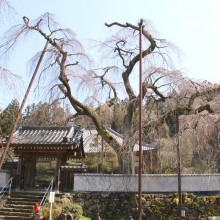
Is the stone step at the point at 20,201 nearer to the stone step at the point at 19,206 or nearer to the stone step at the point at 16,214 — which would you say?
the stone step at the point at 19,206

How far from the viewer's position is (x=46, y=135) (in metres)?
18.3

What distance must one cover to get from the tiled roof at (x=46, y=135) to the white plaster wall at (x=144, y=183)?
6.53ft

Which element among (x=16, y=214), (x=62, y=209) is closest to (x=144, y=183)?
(x=62, y=209)

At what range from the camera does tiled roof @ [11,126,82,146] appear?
662 inches

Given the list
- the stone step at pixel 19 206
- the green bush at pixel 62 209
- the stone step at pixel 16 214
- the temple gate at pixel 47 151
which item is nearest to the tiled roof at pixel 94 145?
the temple gate at pixel 47 151

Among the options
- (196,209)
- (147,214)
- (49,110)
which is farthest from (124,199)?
(49,110)

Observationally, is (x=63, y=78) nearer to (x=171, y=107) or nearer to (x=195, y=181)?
(x=171, y=107)

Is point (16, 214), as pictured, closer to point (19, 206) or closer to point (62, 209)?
point (19, 206)

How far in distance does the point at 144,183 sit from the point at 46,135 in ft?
19.4

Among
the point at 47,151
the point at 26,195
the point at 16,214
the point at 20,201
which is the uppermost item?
the point at 47,151

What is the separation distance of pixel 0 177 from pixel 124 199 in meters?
6.59

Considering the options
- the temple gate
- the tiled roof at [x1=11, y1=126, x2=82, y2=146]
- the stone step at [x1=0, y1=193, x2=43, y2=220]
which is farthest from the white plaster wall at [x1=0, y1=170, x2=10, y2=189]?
the tiled roof at [x1=11, y1=126, x2=82, y2=146]

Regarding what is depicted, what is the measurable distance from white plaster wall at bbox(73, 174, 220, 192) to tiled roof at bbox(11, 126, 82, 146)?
1991mm

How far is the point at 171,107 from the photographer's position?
16.8 metres
